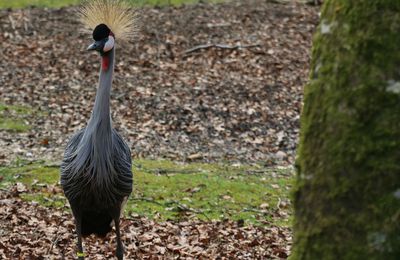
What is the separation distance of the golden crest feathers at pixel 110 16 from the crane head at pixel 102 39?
145mm

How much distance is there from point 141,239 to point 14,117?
20.3ft

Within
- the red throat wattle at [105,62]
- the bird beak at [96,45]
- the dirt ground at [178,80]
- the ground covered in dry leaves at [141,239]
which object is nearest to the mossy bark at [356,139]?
the red throat wattle at [105,62]

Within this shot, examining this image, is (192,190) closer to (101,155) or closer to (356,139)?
(101,155)

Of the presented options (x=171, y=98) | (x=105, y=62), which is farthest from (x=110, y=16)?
(x=171, y=98)

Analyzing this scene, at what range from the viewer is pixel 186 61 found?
58.5ft

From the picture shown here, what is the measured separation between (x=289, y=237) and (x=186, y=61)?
29.7ft

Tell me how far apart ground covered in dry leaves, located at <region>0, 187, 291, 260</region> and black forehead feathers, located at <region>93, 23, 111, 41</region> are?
2333 mm

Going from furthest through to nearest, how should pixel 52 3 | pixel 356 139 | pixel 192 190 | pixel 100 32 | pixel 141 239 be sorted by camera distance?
1. pixel 52 3
2. pixel 192 190
3. pixel 141 239
4. pixel 100 32
5. pixel 356 139

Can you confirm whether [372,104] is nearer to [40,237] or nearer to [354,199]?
[354,199]

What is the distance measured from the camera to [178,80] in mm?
16672

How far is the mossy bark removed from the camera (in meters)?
2.76

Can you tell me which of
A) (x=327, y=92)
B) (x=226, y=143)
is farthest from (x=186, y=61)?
(x=327, y=92)

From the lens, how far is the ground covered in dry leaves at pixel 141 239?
8.29 m

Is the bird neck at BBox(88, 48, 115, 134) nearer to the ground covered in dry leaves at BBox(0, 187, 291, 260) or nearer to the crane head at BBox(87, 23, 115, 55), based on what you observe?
the crane head at BBox(87, 23, 115, 55)
